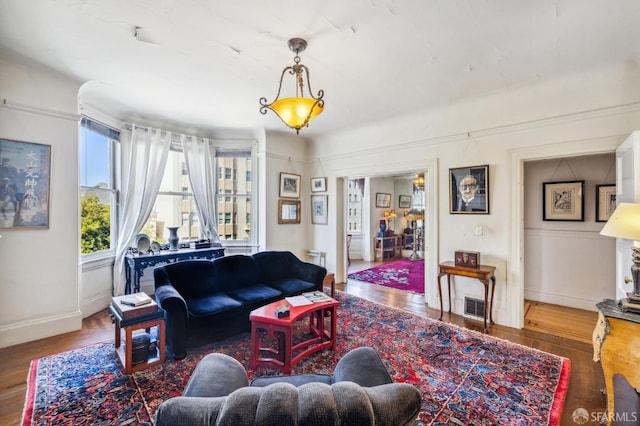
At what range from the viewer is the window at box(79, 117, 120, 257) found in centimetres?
377

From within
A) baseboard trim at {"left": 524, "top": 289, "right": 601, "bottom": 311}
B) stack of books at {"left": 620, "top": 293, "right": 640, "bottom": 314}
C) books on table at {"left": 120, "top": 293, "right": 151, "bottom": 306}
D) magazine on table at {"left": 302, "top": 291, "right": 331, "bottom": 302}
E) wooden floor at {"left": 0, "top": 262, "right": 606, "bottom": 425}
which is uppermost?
stack of books at {"left": 620, "top": 293, "right": 640, "bottom": 314}

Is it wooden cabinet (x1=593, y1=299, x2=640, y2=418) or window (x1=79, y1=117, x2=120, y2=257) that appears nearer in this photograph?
wooden cabinet (x1=593, y1=299, x2=640, y2=418)

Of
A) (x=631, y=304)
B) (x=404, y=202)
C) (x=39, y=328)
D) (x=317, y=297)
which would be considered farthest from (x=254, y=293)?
(x=404, y=202)

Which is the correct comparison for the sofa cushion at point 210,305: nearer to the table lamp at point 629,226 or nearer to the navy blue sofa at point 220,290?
the navy blue sofa at point 220,290

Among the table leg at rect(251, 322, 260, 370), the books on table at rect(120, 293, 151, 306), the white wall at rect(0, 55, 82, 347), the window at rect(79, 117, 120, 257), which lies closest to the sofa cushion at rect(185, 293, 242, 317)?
the books on table at rect(120, 293, 151, 306)

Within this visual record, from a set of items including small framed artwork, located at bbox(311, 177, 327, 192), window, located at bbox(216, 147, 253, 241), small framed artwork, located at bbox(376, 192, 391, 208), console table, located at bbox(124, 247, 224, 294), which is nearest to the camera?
console table, located at bbox(124, 247, 224, 294)

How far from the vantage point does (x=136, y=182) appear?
4344 millimetres

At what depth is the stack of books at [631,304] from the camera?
1873 millimetres

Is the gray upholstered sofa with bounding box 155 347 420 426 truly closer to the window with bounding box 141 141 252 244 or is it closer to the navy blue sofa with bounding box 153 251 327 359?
the navy blue sofa with bounding box 153 251 327 359

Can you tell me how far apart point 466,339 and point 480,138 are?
249 centimetres

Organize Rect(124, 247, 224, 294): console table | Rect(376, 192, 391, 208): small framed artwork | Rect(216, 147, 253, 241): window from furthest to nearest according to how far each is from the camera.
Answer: Rect(376, 192, 391, 208): small framed artwork → Rect(216, 147, 253, 241): window → Rect(124, 247, 224, 294): console table

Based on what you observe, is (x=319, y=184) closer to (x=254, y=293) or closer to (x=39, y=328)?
(x=254, y=293)

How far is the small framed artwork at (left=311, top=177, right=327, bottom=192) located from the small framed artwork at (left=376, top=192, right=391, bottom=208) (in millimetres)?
3132

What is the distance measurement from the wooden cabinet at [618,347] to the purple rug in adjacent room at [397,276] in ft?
9.93
